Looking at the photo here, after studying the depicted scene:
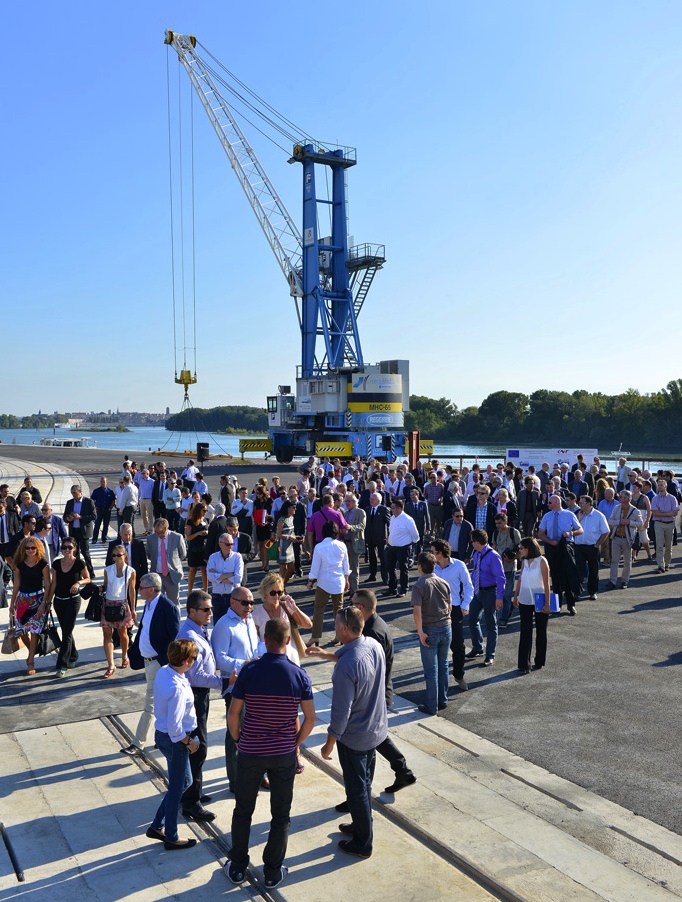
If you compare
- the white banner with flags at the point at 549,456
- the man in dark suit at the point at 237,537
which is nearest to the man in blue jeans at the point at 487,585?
the man in dark suit at the point at 237,537

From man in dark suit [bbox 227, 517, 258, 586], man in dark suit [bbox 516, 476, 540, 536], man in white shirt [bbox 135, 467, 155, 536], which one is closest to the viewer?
man in dark suit [bbox 227, 517, 258, 586]

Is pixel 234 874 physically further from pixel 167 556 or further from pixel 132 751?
pixel 167 556

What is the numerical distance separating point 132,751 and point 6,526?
674 cm

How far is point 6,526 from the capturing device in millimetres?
11969

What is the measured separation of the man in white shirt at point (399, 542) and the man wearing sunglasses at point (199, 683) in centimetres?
622

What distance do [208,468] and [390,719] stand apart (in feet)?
107

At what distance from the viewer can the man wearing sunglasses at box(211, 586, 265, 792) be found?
5676 mm

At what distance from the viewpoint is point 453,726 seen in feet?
23.4

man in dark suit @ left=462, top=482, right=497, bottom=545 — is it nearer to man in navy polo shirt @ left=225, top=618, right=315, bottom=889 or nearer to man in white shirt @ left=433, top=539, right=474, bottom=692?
man in white shirt @ left=433, top=539, right=474, bottom=692

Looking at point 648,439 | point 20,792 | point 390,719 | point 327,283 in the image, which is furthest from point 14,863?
point 648,439

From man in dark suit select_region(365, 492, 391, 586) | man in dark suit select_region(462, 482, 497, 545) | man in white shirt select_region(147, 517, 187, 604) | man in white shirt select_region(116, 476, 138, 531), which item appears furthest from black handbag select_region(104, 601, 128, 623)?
man in white shirt select_region(116, 476, 138, 531)

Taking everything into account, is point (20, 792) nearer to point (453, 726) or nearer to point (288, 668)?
point (288, 668)

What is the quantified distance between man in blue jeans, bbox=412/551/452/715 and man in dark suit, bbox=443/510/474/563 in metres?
3.02

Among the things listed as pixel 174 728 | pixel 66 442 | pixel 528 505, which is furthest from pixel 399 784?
pixel 66 442
